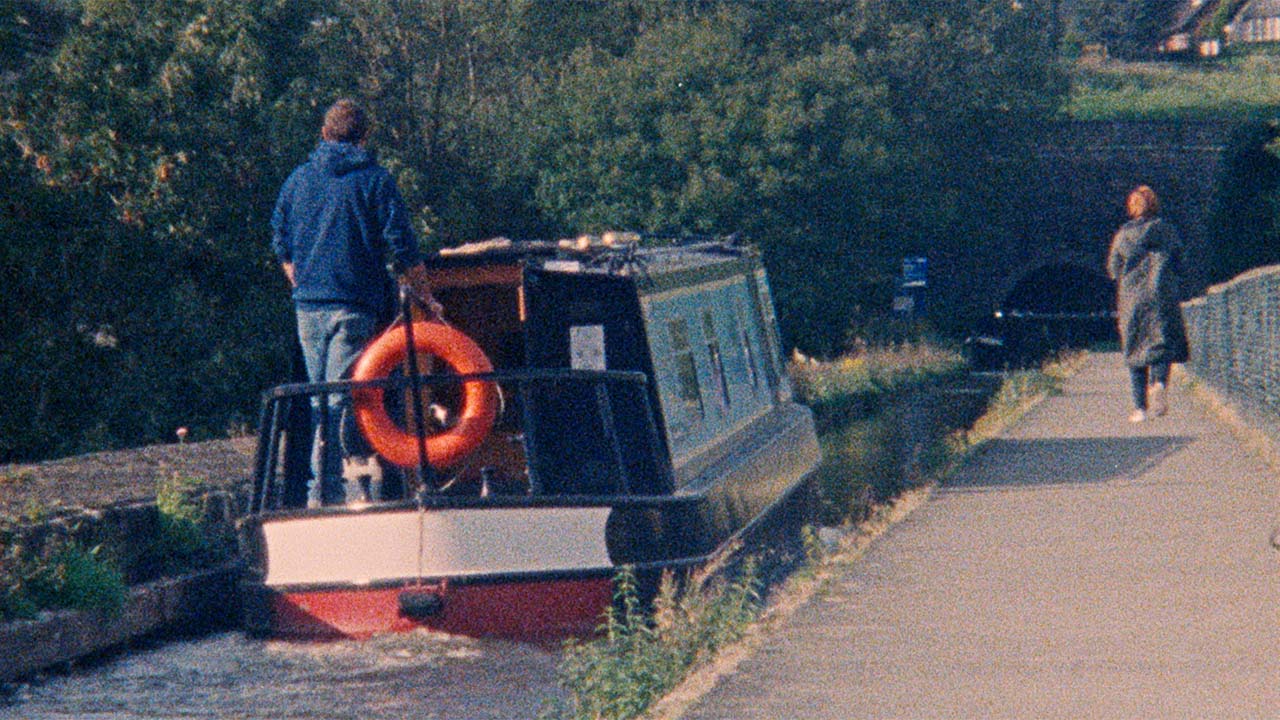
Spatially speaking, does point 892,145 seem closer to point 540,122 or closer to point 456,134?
point 540,122

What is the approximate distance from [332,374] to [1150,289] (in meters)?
6.51

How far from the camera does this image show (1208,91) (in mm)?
67500

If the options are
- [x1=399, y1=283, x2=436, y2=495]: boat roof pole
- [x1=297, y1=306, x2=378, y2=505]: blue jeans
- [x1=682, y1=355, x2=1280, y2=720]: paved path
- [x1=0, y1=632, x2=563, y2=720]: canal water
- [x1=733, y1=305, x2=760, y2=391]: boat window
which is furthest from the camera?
[x1=733, y1=305, x2=760, y2=391]: boat window

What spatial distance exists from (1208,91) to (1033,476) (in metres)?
58.1

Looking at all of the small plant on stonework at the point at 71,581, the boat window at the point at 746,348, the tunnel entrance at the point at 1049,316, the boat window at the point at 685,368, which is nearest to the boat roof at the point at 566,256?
the boat window at the point at 685,368

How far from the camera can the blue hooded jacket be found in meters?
8.62

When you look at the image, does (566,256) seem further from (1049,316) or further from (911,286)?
(1049,316)

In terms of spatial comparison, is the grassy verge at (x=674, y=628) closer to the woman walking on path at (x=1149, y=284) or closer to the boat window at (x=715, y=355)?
the boat window at (x=715, y=355)

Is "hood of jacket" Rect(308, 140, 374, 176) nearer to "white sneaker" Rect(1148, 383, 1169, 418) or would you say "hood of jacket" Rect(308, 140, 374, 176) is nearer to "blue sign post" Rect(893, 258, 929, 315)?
"white sneaker" Rect(1148, 383, 1169, 418)

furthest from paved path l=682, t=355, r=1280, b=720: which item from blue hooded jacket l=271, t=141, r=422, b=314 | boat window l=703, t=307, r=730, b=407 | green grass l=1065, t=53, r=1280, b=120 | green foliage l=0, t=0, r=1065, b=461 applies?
green grass l=1065, t=53, r=1280, b=120

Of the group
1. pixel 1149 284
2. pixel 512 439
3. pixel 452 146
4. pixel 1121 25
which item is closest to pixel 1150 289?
pixel 1149 284

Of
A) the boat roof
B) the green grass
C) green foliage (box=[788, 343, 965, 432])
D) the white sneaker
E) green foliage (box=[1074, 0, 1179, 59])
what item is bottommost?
green foliage (box=[788, 343, 965, 432])

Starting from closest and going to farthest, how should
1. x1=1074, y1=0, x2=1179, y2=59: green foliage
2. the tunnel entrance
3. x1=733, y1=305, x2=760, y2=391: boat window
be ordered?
x1=733, y1=305, x2=760, y2=391: boat window
the tunnel entrance
x1=1074, y1=0, x2=1179, y2=59: green foliage

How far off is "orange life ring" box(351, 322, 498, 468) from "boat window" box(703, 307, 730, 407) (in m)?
3.06
